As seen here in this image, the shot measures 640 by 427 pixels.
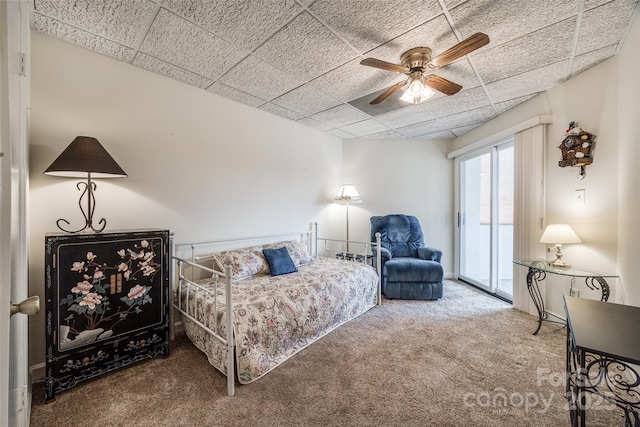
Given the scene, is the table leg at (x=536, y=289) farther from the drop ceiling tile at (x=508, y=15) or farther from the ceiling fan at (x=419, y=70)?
the drop ceiling tile at (x=508, y=15)

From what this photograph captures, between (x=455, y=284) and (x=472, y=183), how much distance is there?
5.48 feet

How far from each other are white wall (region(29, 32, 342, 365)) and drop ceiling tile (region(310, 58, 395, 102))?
1.01 meters

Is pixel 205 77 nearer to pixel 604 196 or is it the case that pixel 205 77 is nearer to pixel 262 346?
pixel 262 346

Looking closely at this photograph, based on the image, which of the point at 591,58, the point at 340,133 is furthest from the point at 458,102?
the point at 340,133

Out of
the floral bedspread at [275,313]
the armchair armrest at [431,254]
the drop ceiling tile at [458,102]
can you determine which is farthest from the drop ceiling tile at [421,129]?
the floral bedspread at [275,313]

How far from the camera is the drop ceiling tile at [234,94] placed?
8.73 ft

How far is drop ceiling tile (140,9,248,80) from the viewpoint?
179 cm

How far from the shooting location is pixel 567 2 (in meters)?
1.59

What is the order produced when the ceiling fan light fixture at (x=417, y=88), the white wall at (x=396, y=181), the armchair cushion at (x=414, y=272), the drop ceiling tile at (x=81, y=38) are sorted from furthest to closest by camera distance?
the white wall at (x=396, y=181) < the armchair cushion at (x=414, y=272) < the ceiling fan light fixture at (x=417, y=88) < the drop ceiling tile at (x=81, y=38)

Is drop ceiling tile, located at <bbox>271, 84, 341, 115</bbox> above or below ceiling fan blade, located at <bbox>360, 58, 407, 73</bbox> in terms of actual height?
above

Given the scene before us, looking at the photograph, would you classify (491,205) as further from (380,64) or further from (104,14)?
(104,14)

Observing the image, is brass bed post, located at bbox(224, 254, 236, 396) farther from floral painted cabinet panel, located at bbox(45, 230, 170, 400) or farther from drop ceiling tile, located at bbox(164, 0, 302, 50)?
drop ceiling tile, located at bbox(164, 0, 302, 50)

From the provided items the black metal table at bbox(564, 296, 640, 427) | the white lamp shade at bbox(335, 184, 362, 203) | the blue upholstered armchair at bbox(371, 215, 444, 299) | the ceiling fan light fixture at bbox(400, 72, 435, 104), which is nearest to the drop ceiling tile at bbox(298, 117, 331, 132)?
the white lamp shade at bbox(335, 184, 362, 203)

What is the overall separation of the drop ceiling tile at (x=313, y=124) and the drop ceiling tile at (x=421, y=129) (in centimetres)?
112
